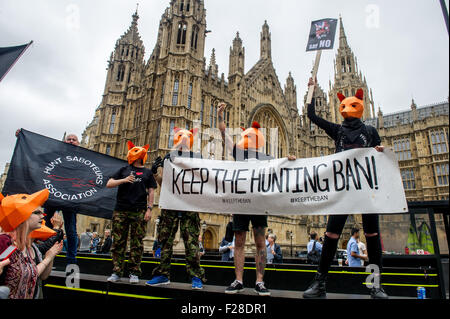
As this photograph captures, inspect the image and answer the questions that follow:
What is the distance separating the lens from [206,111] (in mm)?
23547

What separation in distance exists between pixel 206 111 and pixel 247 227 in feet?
68.5

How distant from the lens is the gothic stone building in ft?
67.9

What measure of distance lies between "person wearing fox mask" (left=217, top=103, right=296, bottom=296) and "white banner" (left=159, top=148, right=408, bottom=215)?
13 centimetres

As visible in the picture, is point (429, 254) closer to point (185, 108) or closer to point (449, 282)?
point (449, 282)

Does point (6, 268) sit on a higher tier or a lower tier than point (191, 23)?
lower

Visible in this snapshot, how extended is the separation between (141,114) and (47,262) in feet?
74.6

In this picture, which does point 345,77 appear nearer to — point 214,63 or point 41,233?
point 214,63

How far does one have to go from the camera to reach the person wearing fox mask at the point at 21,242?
209 centimetres

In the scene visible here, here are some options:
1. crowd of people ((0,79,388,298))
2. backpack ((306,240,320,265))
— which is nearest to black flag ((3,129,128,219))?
crowd of people ((0,79,388,298))

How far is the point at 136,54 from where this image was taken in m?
28.7

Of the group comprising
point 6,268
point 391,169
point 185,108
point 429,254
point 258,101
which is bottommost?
point 6,268

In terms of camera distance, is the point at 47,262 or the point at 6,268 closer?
the point at 6,268

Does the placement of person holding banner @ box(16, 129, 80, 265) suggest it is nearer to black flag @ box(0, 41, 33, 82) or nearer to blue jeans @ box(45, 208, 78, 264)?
blue jeans @ box(45, 208, 78, 264)
